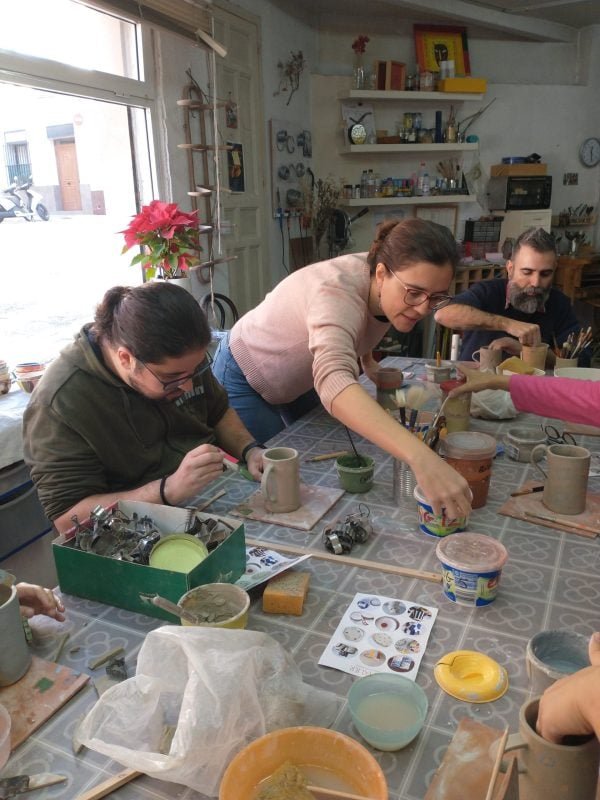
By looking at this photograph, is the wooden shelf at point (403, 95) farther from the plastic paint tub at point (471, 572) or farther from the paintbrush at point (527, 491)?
the plastic paint tub at point (471, 572)

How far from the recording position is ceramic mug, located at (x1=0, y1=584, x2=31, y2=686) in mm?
901

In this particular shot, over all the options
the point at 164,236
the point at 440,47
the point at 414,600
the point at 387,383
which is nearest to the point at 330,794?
the point at 414,600

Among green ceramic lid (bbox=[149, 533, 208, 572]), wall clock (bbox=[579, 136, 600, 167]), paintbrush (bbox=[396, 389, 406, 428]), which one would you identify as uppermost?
wall clock (bbox=[579, 136, 600, 167])

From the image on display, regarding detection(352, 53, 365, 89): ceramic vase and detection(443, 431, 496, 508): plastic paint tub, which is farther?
detection(352, 53, 365, 89): ceramic vase

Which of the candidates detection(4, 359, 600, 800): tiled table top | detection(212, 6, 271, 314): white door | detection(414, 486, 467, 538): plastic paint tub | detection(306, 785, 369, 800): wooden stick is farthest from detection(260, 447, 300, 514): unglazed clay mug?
detection(212, 6, 271, 314): white door

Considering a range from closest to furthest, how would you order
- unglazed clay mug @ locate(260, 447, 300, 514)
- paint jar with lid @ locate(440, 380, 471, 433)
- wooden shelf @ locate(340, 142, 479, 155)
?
unglazed clay mug @ locate(260, 447, 300, 514)
paint jar with lid @ locate(440, 380, 471, 433)
wooden shelf @ locate(340, 142, 479, 155)

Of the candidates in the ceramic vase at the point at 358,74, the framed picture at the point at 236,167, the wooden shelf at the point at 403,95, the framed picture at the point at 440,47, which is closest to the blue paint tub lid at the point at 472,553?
the framed picture at the point at 236,167

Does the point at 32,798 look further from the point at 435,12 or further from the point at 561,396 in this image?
the point at 435,12

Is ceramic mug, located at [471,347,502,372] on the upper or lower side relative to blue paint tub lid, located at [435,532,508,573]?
upper

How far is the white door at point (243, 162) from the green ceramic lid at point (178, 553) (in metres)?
3.20

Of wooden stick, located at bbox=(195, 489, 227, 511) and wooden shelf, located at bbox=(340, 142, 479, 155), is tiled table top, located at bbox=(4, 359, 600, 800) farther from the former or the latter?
wooden shelf, located at bbox=(340, 142, 479, 155)

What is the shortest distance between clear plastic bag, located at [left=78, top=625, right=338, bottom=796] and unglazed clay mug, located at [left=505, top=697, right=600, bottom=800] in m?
0.28

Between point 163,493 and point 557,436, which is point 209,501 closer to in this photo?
point 163,493

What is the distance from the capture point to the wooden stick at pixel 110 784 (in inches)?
29.3
